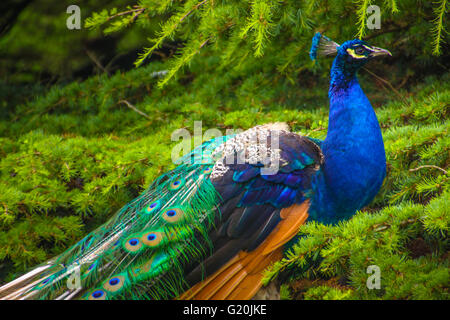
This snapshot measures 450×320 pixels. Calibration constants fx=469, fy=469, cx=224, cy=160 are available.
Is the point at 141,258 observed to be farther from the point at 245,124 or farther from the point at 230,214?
the point at 245,124

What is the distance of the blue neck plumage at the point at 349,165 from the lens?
208 cm

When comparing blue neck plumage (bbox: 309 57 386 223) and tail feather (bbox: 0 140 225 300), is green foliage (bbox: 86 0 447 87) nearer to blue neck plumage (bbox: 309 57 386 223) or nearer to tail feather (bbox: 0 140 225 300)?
blue neck plumage (bbox: 309 57 386 223)

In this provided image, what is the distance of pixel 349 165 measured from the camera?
2.09 meters

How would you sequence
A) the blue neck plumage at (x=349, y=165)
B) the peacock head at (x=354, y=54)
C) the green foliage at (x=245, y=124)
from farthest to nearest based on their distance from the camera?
1. the peacock head at (x=354, y=54)
2. the blue neck plumage at (x=349, y=165)
3. the green foliage at (x=245, y=124)

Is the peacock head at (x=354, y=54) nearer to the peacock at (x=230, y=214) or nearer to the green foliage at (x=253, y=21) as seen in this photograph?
the peacock at (x=230, y=214)

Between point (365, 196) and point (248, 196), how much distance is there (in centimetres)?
55

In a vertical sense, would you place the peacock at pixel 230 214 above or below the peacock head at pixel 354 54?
below

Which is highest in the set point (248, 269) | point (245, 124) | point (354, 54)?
point (354, 54)

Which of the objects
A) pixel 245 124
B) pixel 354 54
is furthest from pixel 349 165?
pixel 245 124

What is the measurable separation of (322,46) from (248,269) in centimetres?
118

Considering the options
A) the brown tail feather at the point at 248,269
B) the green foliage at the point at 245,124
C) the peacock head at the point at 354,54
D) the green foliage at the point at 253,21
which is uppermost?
the green foliage at the point at 253,21

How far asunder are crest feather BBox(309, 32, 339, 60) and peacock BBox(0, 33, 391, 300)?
9 cm

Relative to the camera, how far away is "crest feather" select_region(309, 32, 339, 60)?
7.66 ft

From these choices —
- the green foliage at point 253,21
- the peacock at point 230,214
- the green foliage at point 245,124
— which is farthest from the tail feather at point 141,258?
the green foliage at point 253,21
